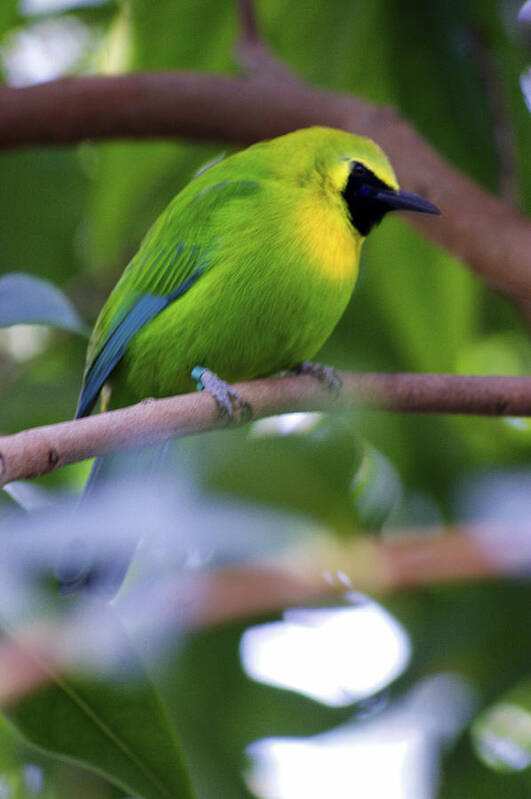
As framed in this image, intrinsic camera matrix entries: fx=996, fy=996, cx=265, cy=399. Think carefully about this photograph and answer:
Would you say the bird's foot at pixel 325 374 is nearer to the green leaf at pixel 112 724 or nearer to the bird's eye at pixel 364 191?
the bird's eye at pixel 364 191

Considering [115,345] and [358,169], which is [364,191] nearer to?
[358,169]

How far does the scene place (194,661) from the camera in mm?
1492

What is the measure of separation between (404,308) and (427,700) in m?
0.63

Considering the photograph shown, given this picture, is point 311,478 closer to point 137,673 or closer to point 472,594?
point 472,594

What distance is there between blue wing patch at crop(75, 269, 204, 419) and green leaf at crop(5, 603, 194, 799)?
0.83ft

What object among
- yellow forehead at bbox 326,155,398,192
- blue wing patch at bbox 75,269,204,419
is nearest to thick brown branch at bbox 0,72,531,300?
yellow forehead at bbox 326,155,398,192

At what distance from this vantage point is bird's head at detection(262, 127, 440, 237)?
4.22 feet

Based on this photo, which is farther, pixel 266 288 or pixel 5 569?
pixel 266 288

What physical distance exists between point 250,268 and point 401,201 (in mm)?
221

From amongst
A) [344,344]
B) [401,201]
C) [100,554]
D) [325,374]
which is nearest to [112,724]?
[100,554]

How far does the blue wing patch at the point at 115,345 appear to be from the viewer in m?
1.20

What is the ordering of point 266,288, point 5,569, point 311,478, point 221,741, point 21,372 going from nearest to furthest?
point 5,569, point 266,288, point 221,741, point 311,478, point 21,372

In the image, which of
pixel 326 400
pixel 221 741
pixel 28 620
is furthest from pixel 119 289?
pixel 221 741

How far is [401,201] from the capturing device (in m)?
1.26
